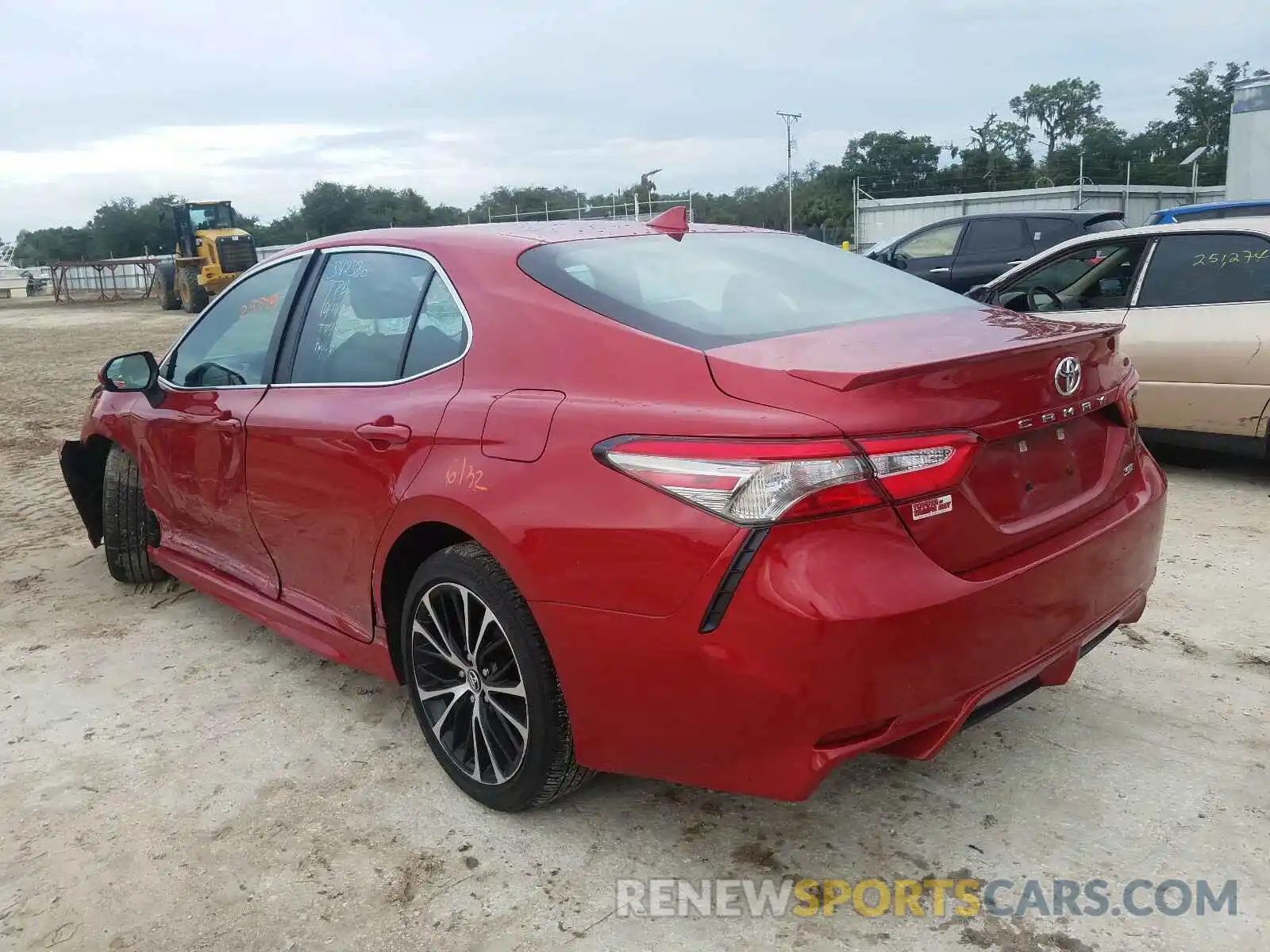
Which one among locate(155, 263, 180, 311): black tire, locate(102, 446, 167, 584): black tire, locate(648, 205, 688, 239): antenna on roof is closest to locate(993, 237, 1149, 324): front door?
locate(648, 205, 688, 239): antenna on roof

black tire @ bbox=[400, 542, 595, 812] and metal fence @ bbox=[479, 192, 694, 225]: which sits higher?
metal fence @ bbox=[479, 192, 694, 225]

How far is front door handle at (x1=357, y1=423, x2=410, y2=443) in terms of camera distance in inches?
111

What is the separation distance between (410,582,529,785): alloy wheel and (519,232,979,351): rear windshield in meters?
0.84

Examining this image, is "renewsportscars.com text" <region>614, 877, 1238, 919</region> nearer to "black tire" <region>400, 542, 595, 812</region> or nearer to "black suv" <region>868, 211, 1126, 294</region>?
"black tire" <region>400, 542, 595, 812</region>

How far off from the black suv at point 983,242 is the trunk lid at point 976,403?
9.50m

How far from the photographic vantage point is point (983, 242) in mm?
12195

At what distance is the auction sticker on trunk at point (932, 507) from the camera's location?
6.95 feet

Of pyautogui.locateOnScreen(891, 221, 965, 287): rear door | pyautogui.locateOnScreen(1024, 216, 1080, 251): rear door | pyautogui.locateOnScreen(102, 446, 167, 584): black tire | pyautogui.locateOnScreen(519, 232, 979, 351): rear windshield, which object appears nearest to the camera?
pyautogui.locateOnScreen(519, 232, 979, 351): rear windshield

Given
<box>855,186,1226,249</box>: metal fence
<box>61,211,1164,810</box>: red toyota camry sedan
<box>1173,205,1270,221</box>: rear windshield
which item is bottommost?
<box>61,211,1164,810</box>: red toyota camry sedan

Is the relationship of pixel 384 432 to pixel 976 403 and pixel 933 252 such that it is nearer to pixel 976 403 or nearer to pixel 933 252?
pixel 976 403

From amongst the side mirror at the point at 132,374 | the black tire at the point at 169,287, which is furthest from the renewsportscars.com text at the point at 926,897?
the black tire at the point at 169,287

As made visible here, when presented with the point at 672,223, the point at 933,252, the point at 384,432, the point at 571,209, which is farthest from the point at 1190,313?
the point at 571,209

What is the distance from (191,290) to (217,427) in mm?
27629

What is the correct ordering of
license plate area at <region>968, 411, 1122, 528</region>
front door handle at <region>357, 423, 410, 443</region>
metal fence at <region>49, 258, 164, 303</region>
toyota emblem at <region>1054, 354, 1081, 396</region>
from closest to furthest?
license plate area at <region>968, 411, 1122, 528</region>
toyota emblem at <region>1054, 354, 1081, 396</region>
front door handle at <region>357, 423, 410, 443</region>
metal fence at <region>49, 258, 164, 303</region>
